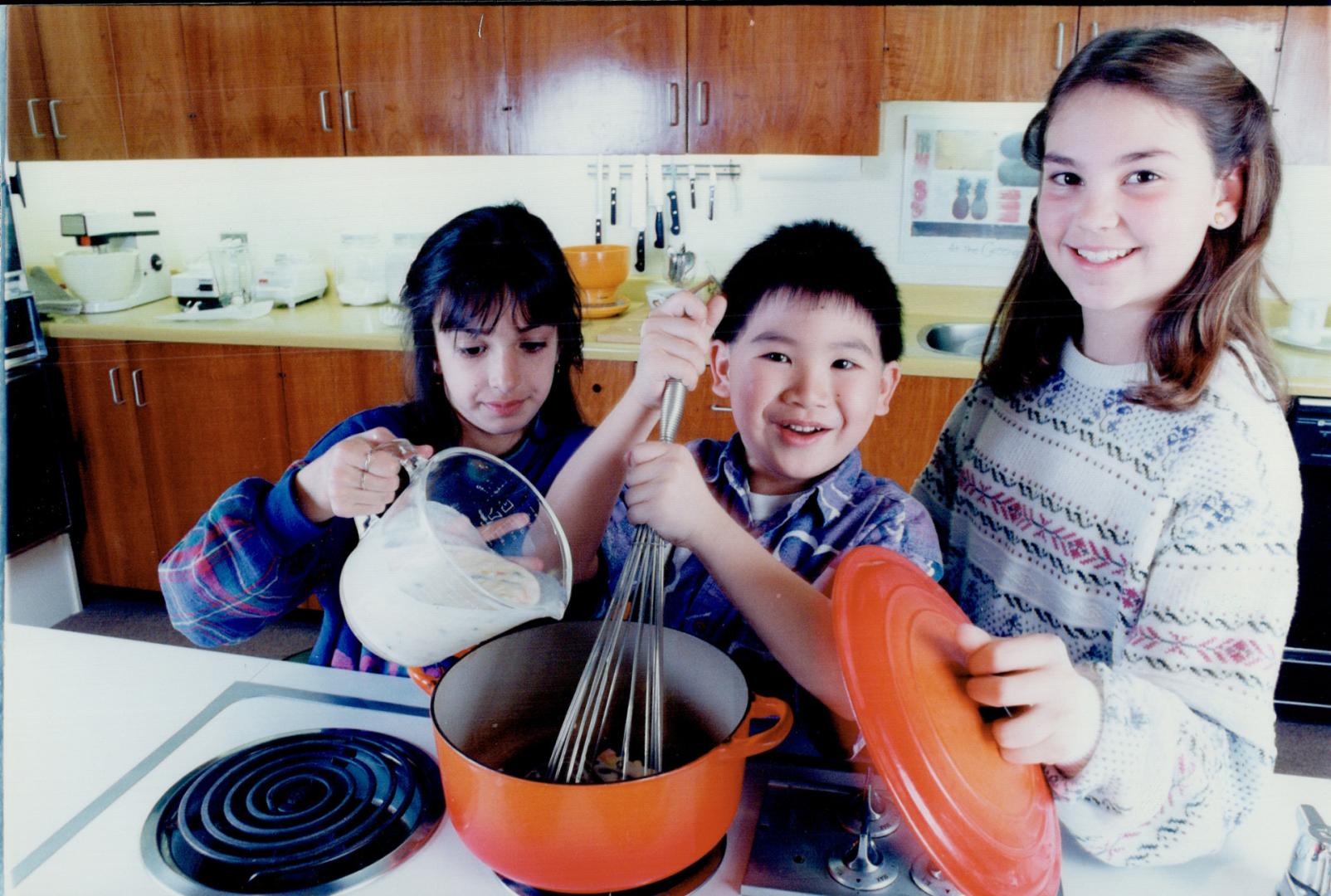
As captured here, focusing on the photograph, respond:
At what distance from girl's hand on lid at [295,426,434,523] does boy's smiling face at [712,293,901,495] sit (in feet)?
0.52

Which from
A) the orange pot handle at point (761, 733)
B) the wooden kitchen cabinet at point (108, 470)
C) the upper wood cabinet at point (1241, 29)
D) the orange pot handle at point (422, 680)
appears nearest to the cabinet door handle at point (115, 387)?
the wooden kitchen cabinet at point (108, 470)

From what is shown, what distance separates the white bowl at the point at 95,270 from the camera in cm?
45

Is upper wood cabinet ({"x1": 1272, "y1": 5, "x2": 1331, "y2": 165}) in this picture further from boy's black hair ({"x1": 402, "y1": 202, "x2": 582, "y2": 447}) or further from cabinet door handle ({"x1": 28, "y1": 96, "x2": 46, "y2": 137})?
cabinet door handle ({"x1": 28, "y1": 96, "x2": 46, "y2": 137})

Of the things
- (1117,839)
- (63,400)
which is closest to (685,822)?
(1117,839)

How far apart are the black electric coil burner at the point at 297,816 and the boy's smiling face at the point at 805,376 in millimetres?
233

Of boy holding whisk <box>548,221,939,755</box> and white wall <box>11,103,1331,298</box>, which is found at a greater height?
white wall <box>11,103,1331,298</box>

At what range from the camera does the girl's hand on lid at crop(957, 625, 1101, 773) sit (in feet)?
0.99

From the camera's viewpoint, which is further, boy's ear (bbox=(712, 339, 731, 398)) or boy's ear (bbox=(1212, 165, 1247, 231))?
boy's ear (bbox=(712, 339, 731, 398))

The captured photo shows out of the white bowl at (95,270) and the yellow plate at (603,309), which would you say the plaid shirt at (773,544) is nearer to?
the yellow plate at (603,309)

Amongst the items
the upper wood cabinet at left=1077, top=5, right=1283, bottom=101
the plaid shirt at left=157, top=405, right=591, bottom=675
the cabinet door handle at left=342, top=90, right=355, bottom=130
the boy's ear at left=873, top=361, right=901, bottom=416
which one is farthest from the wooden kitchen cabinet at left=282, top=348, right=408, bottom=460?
the upper wood cabinet at left=1077, top=5, right=1283, bottom=101

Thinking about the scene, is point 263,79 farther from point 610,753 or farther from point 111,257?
point 610,753

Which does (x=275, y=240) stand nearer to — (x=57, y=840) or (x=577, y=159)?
(x=577, y=159)

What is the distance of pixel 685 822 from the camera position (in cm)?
32

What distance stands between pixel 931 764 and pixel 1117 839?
0.40 ft
